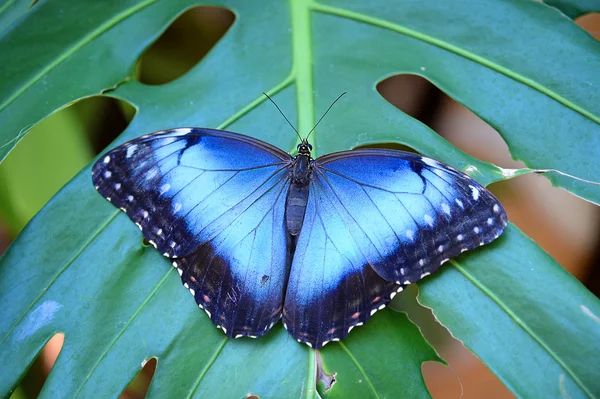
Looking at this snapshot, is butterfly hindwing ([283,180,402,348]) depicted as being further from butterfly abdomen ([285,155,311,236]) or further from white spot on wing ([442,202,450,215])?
white spot on wing ([442,202,450,215])

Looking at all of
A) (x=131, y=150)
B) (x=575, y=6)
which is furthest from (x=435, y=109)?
(x=131, y=150)

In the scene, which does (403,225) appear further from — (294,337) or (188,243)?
(188,243)

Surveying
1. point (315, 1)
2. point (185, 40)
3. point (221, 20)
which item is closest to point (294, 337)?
point (315, 1)

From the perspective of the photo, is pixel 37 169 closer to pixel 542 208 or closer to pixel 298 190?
pixel 298 190

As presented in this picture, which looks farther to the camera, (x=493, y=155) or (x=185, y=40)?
(x=493, y=155)

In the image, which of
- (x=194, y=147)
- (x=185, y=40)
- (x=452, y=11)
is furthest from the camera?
(x=185, y=40)

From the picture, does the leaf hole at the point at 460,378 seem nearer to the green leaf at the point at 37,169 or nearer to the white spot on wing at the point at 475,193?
the white spot on wing at the point at 475,193
